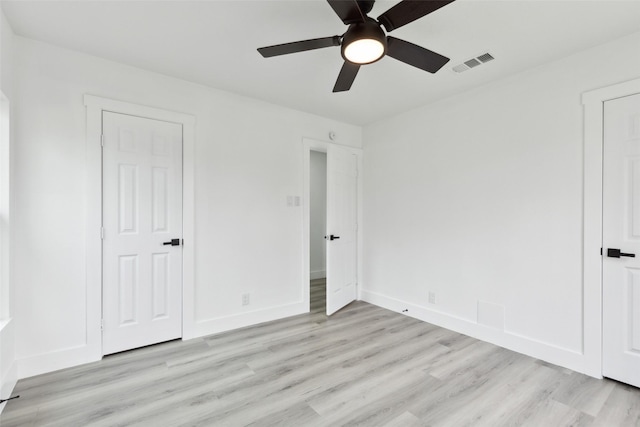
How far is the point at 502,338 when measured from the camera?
9.63 feet

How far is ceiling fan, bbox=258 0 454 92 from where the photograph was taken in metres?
1.59

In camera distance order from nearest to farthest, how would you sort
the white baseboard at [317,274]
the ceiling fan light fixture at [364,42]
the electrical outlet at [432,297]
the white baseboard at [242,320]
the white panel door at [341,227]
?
the ceiling fan light fixture at [364,42], the white baseboard at [242,320], the electrical outlet at [432,297], the white panel door at [341,227], the white baseboard at [317,274]

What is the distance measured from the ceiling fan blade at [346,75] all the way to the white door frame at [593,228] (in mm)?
1952

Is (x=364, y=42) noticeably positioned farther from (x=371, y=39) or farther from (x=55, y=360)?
(x=55, y=360)

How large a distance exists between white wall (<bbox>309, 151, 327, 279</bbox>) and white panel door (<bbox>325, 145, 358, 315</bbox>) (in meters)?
1.66

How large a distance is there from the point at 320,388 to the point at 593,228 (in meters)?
2.50

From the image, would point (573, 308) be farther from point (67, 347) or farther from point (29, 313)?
point (29, 313)

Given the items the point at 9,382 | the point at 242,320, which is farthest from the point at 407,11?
the point at 9,382

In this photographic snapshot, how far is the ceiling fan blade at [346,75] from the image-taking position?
208cm

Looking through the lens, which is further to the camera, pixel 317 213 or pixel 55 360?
pixel 317 213

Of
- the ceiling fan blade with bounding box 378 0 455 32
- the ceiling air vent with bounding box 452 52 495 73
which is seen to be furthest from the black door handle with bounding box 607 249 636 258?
the ceiling fan blade with bounding box 378 0 455 32

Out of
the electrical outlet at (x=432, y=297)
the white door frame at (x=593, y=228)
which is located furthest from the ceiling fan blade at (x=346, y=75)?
the electrical outlet at (x=432, y=297)

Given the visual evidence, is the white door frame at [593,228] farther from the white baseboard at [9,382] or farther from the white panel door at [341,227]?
the white baseboard at [9,382]

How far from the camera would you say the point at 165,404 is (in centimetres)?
204
